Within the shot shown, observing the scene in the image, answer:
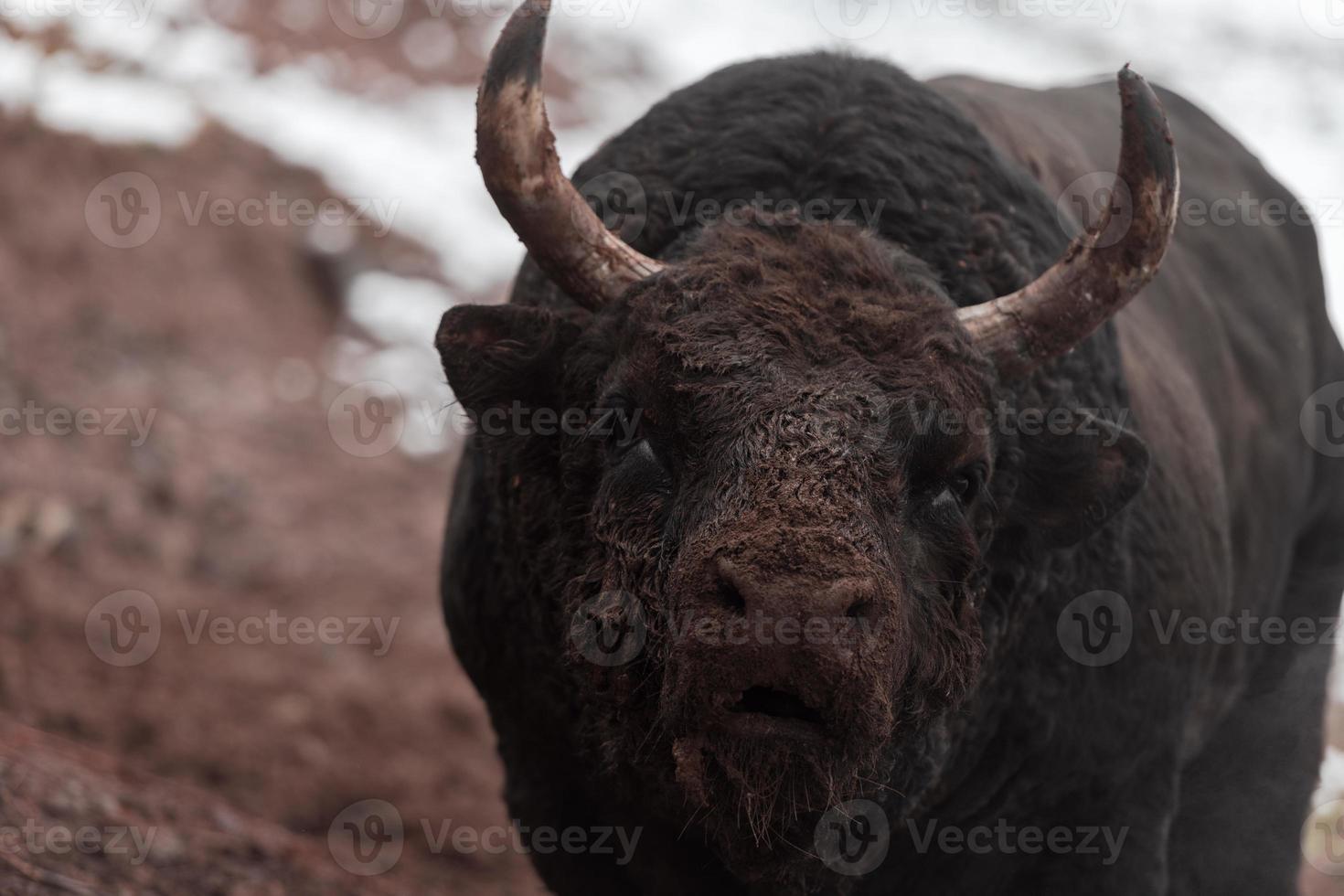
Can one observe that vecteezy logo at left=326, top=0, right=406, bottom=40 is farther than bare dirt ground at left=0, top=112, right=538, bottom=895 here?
Yes

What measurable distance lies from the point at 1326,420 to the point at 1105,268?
11.4 ft

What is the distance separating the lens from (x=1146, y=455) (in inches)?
157

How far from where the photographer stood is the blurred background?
7.57 meters

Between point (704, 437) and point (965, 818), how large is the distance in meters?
1.70
